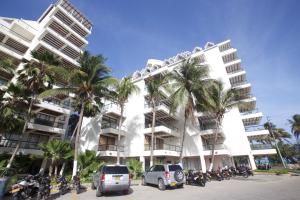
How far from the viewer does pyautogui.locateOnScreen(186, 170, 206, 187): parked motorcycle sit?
1522 centimetres

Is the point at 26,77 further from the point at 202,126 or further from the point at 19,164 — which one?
the point at 202,126

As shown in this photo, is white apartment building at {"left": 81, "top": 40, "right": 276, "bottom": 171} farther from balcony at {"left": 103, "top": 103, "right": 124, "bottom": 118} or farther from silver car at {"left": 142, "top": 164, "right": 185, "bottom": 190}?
silver car at {"left": 142, "top": 164, "right": 185, "bottom": 190}

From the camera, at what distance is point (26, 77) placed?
817 inches

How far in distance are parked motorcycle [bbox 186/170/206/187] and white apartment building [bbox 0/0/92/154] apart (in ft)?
65.4

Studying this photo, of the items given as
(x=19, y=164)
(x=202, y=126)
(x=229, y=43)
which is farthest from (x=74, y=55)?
(x=229, y=43)

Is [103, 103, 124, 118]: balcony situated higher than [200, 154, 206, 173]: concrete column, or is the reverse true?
[103, 103, 124, 118]: balcony

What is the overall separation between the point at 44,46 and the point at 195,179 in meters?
30.7

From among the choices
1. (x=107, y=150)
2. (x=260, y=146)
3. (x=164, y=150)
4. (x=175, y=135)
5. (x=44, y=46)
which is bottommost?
(x=164, y=150)

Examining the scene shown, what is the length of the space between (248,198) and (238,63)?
33993 millimetres

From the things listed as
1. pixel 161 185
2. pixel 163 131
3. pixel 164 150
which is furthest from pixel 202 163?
pixel 161 185

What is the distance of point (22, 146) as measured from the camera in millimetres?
23453

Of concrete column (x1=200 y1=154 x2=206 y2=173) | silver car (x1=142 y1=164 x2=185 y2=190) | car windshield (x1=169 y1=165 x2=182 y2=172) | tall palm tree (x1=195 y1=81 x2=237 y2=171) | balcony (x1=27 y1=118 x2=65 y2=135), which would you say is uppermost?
tall palm tree (x1=195 y1=81 x2=237 y2=171)

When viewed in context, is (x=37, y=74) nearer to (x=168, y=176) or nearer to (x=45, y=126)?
(x=45, y=126)

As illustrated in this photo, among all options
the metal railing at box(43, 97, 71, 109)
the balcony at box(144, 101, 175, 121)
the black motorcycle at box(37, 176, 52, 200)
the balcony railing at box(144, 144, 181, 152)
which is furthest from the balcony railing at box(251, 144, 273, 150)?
the metal railing at box(43, 97, 71, 109)
